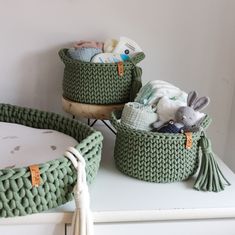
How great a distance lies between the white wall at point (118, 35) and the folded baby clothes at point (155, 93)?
0.25 meters

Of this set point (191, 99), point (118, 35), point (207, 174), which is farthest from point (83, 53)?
point (207, 174)

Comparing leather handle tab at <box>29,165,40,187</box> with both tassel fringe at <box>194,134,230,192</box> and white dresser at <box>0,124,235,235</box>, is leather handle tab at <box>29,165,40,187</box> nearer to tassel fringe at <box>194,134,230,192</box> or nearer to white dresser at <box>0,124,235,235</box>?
white dresser at <box>0,124,235,235</box>

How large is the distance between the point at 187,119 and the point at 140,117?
93 mm

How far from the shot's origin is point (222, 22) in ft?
3.78

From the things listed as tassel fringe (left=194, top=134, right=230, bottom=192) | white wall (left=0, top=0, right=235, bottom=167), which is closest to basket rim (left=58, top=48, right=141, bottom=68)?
white wall (left=0, top=0, right=235, bottom=167)

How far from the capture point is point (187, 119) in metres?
0.85

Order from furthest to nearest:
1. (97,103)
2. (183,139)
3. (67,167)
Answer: (97,103), (183,139), (67,167)

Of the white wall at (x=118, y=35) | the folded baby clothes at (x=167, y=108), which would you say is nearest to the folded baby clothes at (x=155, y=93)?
the folded baby clothes at (x=167, y=108)

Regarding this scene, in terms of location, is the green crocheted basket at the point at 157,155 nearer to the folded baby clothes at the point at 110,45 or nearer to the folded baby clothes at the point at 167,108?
the folded baby clothes at the point at 167,108

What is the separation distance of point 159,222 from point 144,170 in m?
0.11

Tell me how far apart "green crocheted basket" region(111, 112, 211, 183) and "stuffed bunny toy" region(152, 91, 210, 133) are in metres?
0.03

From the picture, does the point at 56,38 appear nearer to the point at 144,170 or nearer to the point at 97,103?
the point at 97,103

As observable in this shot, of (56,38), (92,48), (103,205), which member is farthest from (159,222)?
(56,38)

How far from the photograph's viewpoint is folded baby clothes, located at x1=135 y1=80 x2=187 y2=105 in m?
0.90
